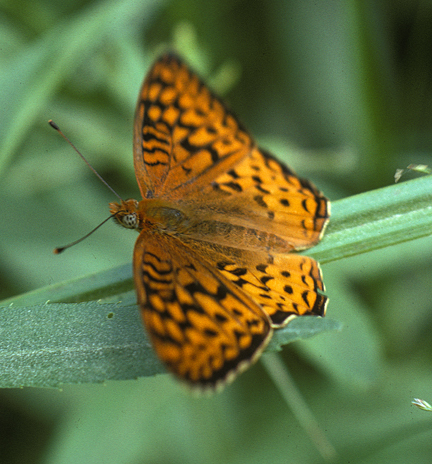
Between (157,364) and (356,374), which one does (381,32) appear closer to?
(356,374)

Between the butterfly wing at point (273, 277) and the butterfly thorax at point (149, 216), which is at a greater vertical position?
the butterfly thorax at point (149, 216)

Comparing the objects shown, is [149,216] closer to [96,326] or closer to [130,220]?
[130,220]

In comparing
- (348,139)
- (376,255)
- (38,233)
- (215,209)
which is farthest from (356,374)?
(38,233)

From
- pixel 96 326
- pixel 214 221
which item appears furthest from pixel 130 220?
pixel 96 326

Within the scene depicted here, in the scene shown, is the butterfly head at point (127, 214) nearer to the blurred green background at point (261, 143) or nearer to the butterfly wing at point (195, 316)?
the butterfly wing at point (195, 316)

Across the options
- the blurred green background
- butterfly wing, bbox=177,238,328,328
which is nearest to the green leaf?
butterfly wing, bbox=177,238,328,328

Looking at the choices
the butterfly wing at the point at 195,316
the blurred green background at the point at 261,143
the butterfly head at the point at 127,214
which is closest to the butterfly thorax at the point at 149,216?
the butterfly head at the point at 127,214
